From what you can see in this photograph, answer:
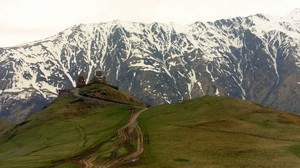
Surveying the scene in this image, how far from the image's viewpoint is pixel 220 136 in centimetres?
13775

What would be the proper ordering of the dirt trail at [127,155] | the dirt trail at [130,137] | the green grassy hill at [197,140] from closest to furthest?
the green grassy hill at [197,140] < the dirt trail at [130,137] < the dirt trail at [127,155]

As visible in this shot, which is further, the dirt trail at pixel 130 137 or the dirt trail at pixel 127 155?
the dirt trail at pixel 127 155

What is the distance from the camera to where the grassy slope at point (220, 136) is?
352 feet

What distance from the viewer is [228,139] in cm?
13175

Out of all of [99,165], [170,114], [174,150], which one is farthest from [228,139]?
[170,114]

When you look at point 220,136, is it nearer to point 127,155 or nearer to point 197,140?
point 197,140

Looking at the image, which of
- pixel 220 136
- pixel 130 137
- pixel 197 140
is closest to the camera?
pixel 197 140

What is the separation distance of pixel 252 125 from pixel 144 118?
54.4m

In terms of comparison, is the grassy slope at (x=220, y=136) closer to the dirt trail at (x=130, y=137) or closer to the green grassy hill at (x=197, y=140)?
the green grassy hill at (x=197, y=140)

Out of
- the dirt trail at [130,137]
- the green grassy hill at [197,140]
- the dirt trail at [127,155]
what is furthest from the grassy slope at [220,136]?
the dirt trail at [127,155]

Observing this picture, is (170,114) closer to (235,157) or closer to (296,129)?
(296,129)

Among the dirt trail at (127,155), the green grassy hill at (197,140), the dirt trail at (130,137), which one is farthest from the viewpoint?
the dirt trail at (127,155)

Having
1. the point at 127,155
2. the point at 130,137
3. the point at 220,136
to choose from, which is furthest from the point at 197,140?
the point at 130,137

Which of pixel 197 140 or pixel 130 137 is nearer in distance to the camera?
pixel 197 140
